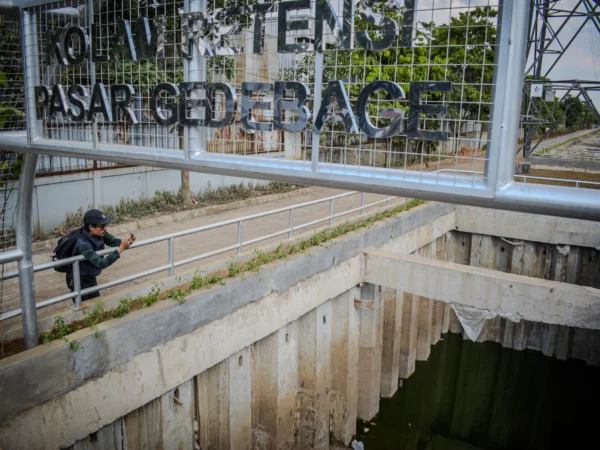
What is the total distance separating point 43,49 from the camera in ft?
13.4

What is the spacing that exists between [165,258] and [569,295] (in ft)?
22.8

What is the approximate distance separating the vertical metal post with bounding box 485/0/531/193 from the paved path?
6145mm

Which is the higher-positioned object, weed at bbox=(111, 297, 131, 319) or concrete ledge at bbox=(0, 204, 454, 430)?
weed at bbox=(111, 297, 131, 319)

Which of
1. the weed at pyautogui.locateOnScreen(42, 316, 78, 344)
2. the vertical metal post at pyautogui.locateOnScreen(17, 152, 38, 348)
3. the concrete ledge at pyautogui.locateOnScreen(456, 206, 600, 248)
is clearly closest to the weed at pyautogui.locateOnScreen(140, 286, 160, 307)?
the weed at pyautogui.locateOnScreen(42, 316, 78, 344)

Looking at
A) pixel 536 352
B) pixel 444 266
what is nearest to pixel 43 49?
pixel 444 266

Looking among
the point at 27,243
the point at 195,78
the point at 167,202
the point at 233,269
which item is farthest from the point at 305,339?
the point at 195,78

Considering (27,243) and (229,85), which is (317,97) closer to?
(229,85)

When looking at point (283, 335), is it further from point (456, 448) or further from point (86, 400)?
point (456, 448)

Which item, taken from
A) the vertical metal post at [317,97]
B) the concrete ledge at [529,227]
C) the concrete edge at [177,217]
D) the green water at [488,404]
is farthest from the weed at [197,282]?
the concrete ledge at [529,227]

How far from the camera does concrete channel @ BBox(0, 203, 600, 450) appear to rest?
5703 mm

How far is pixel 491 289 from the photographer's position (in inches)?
382

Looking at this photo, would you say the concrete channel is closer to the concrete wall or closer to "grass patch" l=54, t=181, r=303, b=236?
"grass patch" l=54, t=181, r=303, b=236

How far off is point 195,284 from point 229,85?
442 centimetres

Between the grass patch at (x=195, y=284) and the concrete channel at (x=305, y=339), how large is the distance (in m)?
0.13
